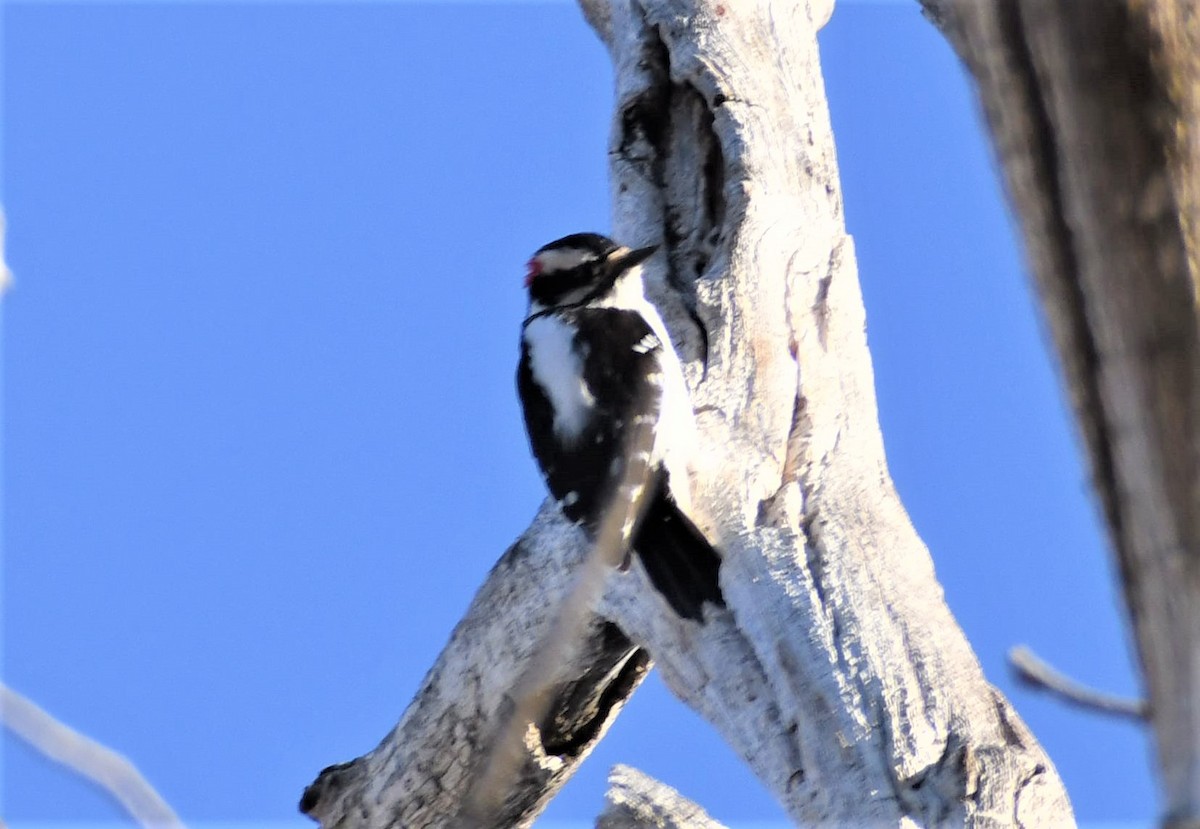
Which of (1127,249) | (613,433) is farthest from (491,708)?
(1127,249)

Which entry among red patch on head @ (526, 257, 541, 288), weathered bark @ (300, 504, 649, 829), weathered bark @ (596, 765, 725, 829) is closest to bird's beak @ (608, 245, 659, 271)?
red patch on head @ (526, 257, 541, 288)

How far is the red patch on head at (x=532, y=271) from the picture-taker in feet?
16.7

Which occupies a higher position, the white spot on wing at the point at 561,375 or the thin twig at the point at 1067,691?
the white spot on wing at the point at 561,375

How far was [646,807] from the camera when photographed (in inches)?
153

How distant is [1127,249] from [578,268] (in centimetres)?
387

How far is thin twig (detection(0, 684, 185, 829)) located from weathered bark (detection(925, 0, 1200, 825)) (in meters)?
0.99

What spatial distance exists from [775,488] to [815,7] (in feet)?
7.94

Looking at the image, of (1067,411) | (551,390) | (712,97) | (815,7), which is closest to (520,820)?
(551,390)

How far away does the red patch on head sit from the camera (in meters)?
5.11

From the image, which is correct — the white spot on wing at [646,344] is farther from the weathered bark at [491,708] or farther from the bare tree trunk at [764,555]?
the weathered bark at [491,708]

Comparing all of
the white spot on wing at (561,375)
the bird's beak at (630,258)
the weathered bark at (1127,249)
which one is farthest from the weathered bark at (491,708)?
the weathered bark at (1127,249)

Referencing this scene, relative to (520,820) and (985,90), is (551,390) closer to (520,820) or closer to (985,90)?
(520,820)

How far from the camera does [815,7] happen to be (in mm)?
5449

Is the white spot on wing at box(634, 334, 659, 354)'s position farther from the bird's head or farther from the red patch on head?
the red patch on head
